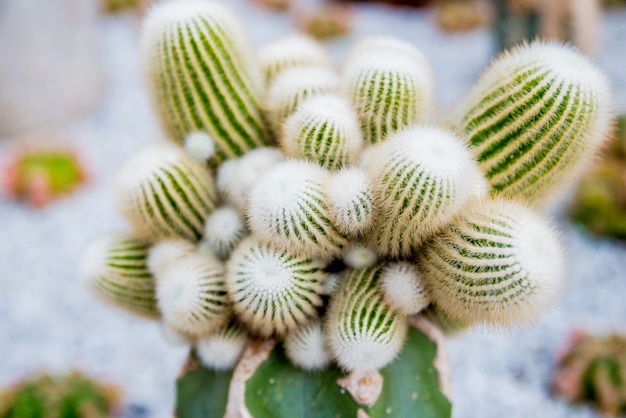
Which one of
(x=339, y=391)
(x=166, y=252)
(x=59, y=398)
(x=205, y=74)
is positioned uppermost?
(x=205, y=74)

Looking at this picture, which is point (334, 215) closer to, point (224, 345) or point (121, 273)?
point (224, 345)

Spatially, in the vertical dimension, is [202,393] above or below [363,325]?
below

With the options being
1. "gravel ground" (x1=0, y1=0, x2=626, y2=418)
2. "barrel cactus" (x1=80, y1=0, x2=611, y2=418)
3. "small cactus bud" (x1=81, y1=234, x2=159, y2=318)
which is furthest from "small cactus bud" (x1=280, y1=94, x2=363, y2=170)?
"gravel ground" (x1=0, y1=0, x2=626, y2=418)

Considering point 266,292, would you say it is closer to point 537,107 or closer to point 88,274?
point 88,274

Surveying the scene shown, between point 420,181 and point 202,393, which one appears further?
point 202,393

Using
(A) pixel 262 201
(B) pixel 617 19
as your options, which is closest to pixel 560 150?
(A) pixel 262 201

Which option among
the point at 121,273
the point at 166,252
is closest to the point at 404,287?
the point at 166,252

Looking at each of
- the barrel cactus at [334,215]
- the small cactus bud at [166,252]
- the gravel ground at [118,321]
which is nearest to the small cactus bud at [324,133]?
the barrel cactus at [334,215]
